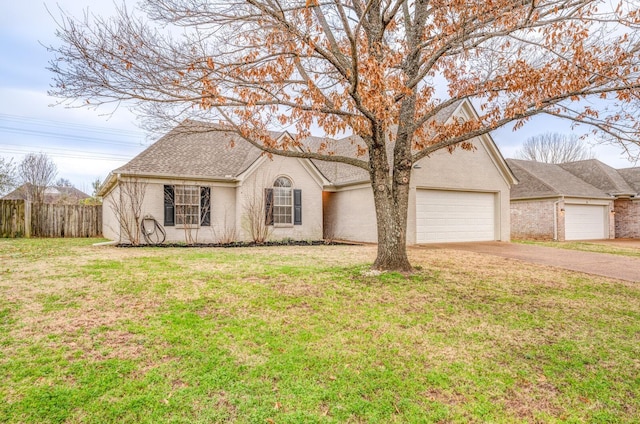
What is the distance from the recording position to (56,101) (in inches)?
231

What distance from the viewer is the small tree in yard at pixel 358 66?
5734mm

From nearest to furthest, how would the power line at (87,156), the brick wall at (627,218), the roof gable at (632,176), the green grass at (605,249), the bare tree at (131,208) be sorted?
the green grass at (605,249), the bare tree at (131,208), the brick wall at (627,218), the roof gable at (632,176), the power line at (87,156)

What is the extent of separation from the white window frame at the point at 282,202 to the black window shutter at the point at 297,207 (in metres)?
0.13

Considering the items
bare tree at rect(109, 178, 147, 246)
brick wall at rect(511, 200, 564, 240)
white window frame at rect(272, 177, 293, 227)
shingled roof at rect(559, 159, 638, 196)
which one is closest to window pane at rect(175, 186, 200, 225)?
bare tree at rect(109, 178, 147, 246)

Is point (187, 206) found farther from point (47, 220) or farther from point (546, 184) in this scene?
point (546, 184)

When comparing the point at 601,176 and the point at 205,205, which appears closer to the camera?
the point at 205,205

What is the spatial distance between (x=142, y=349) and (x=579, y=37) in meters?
8.24

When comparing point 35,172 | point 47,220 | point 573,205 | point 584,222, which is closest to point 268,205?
point 47,220

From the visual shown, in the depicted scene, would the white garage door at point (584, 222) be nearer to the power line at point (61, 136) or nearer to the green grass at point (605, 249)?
the green grass at point (605, 249)

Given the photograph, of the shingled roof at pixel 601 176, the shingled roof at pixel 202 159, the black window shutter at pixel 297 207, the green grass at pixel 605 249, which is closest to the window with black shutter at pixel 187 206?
the shingled roof at pixel 202 159

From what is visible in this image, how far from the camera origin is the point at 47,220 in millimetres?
16844

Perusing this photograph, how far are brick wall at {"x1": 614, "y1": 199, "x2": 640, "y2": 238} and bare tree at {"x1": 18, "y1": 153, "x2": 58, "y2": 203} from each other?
38737 mm

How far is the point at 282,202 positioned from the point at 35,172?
2456 centimetres

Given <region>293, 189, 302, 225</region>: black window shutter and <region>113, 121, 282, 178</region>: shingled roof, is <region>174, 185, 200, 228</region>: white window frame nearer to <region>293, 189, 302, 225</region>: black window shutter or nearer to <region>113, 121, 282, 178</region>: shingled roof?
<region>113, 121, 282, 178</region>: shingled roof
